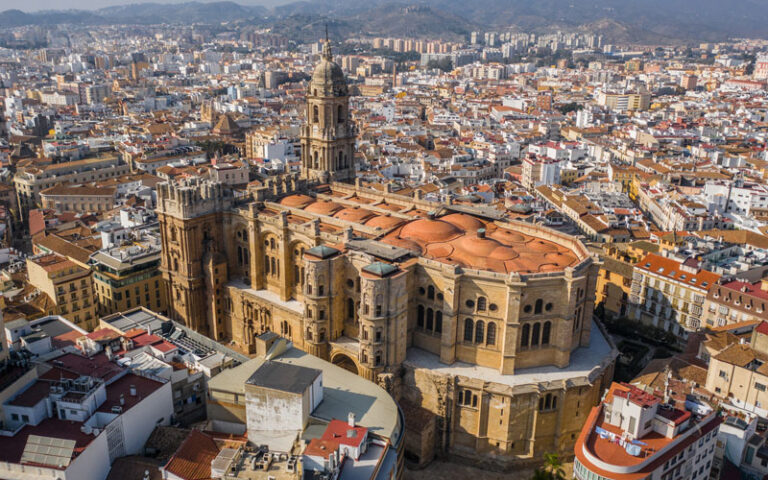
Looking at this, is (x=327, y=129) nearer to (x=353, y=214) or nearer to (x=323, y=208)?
(x=323, y=208)

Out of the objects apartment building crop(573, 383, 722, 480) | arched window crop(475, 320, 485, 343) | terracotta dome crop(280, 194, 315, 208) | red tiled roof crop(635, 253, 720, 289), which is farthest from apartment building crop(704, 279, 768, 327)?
terracotta dome crop(280, 194, 315, 208)

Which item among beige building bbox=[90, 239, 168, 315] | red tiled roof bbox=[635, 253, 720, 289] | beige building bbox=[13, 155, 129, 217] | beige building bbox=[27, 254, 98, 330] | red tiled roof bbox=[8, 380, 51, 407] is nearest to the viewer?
red tiled roof bbox=[8, 380, 51, 407]

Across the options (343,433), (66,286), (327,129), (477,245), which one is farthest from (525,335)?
(66,286)

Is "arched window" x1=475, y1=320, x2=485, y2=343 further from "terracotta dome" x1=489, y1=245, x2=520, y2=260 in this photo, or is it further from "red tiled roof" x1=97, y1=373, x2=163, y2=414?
"red tiled roof" x1=97, y1=373, x2=163, y2=414

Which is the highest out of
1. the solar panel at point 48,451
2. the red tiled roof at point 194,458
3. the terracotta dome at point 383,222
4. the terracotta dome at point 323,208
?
the terracotta dome at point 323,208

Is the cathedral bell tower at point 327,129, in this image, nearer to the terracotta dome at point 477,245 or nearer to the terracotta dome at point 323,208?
the terracotta dome at point 323,208

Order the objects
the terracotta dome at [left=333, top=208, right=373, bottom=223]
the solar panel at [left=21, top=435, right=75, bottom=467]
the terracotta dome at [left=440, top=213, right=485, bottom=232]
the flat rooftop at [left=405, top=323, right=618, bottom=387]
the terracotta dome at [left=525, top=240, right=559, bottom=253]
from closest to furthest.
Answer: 1. the solar panel at [left=21, top=435, right=75, bottom=467]
2. the flat rooftop at [left=405, top=323, right=618, bottom=387]
3. the terracotta dome at [left=525, top=240, right=559, bottom=253]
4. the terracotta dome at [left=440, top=213, right=485, bottom=232]
5. the terracotta dome at [left=333, top=208, right=373, bottom=223]

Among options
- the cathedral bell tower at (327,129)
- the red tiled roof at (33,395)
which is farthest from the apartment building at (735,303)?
the red tiled roof at (33,395)
